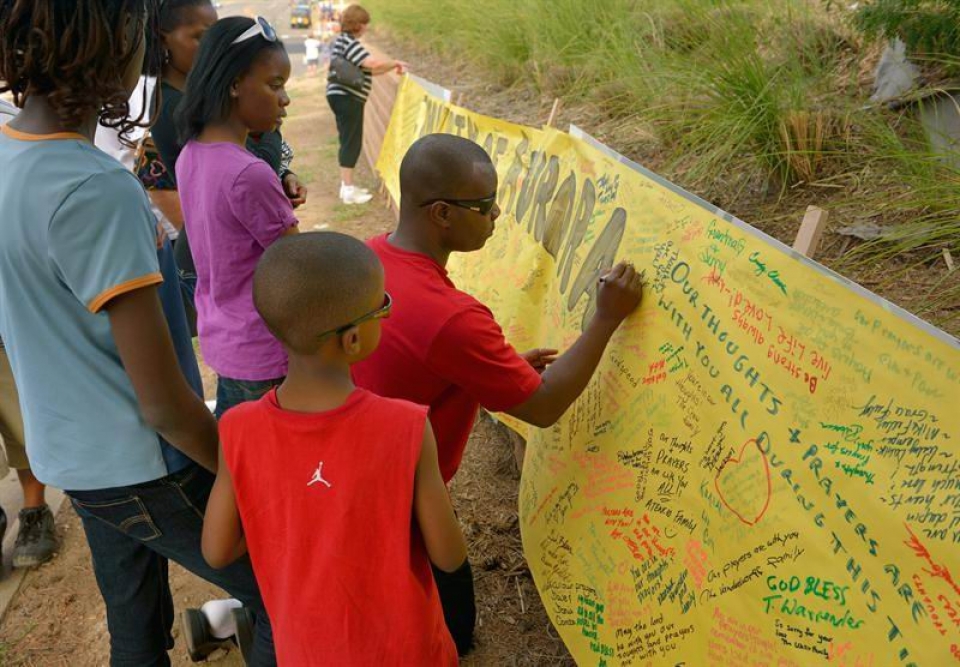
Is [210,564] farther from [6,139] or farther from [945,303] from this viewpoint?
[945,303]

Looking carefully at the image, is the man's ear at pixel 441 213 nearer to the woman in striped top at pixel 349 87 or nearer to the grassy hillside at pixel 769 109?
the grassy hillside at pixel 769 109

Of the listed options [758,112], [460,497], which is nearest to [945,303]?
[758,112]

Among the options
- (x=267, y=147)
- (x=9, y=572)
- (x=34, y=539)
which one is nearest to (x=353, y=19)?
(x=267, y=147)

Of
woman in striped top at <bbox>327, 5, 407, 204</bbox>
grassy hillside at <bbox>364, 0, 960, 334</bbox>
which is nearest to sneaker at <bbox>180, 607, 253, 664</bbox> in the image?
grassy hillside at <bbox>364, 0, 960, 334</bbox>

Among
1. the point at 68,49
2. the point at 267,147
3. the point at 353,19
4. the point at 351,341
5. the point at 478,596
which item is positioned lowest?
the point at 478,596

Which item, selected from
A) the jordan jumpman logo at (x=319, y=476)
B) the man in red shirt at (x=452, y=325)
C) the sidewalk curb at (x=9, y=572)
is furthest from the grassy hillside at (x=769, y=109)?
the sidewalk curb at (x=9, y=572)

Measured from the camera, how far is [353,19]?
9.05 meters

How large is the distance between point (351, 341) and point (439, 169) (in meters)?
0.82

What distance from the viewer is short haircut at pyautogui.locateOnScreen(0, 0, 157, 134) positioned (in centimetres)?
171

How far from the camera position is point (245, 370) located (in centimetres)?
296

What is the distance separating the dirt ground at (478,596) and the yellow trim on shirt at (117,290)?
2.04 m

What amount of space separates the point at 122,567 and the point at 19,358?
69 cm

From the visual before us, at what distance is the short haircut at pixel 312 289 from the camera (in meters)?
1.82

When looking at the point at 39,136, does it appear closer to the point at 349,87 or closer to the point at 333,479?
the point at 333,479
